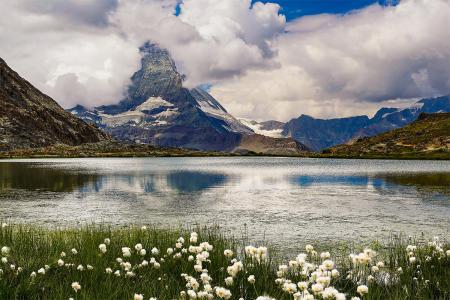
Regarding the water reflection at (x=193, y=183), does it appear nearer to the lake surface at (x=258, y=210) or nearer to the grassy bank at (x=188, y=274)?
the lake surface at (x=258, y=210)

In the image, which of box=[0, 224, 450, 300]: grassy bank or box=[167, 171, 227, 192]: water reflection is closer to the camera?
box=[0, 224, 450, 300]: grassy bank

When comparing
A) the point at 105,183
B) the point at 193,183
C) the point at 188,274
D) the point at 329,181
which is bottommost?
the point at 105,183

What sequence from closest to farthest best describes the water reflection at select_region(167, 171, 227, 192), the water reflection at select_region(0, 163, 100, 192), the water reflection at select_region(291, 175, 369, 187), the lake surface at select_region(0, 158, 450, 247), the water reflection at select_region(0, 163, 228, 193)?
the lake surface at select_region(0, 158, 450, 247)
the water reflection at select_region(0, 163, 228, 193)
the water reflection at select_region(0, 163, 100, 192)
the water reflection at select_region(167, 171, 227, 192)
the water reflection at select_region(291, 175, 369, 187)

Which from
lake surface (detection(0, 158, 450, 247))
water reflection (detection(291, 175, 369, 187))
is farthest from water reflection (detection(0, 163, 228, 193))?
water reflection (detection(291, 175, 369, 187))

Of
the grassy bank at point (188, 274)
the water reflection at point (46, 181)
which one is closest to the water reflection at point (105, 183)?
the water reflection at point (46, 181)

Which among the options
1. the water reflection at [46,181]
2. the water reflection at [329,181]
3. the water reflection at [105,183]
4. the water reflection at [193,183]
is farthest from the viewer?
the water reflection at [329,181]

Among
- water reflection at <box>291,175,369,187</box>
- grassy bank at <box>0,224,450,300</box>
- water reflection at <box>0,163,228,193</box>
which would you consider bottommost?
water reflection at <box>0,163,228,193</box>

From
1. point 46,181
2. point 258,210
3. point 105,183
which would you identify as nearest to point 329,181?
point 105,183

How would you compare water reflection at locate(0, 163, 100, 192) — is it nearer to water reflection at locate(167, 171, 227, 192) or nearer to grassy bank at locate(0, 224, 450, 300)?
water reflection at locate(167, 171, 227, 192)

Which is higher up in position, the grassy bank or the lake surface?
the grassy bank

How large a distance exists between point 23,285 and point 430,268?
1466 centimetres

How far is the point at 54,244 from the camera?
1998 cm

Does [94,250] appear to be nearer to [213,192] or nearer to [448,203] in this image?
[448,203]

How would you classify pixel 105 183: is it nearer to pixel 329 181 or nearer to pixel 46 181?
pixel 46 181
